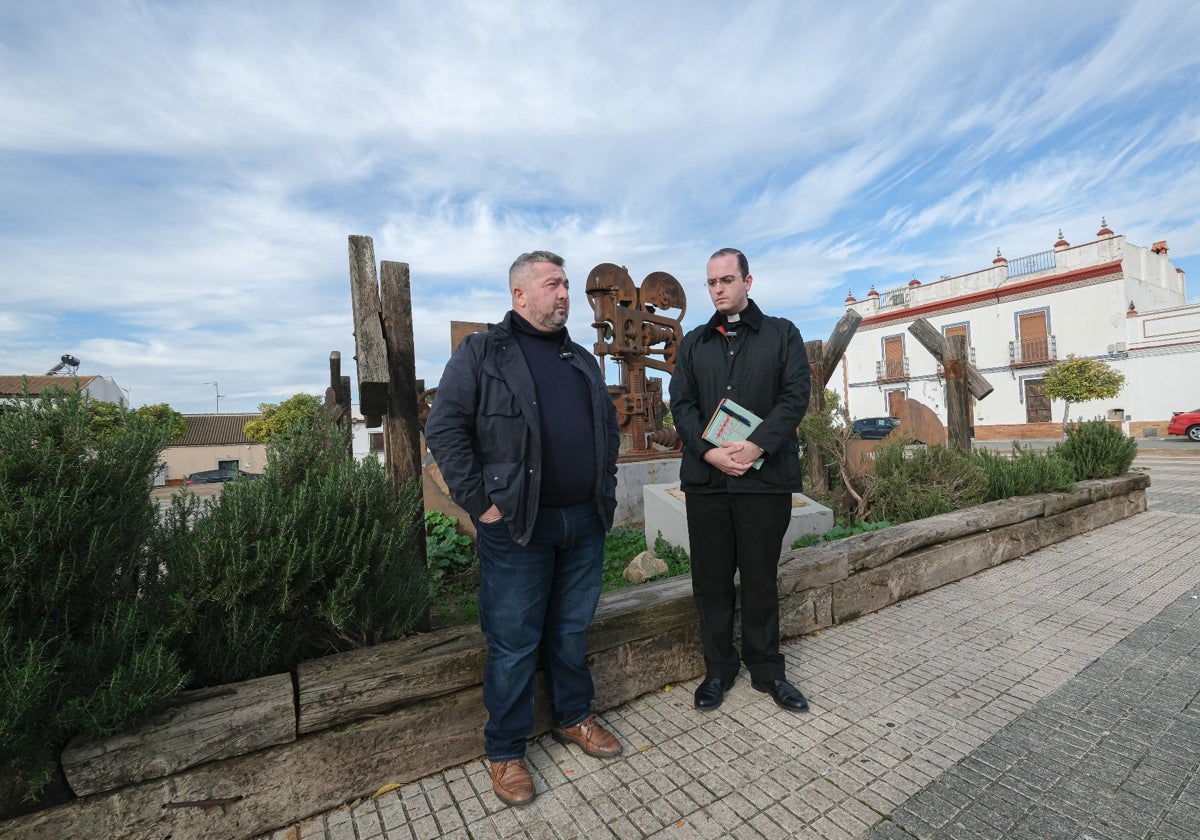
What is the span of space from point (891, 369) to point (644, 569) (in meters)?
33.3

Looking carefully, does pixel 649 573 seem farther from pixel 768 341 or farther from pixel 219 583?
pixel 219 583

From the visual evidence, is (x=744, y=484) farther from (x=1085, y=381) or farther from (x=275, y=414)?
(x=275, y=414)

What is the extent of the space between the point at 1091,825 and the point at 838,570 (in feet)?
6.11

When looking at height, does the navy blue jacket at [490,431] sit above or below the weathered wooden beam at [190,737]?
above

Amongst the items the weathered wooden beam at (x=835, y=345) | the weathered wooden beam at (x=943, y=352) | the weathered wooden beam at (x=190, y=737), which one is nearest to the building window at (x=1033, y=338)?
the weathered wooden beam at (x=943, y=352)

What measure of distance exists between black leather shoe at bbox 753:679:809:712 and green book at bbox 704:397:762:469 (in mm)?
1026

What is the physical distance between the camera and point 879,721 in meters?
2.64

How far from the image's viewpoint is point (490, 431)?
7.29 feet

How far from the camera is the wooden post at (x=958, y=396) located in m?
6.98

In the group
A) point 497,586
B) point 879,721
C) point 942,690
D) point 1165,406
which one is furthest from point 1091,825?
point 1165,406

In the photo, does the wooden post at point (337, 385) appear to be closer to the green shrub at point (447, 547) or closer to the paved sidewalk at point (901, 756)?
the green shrub at point (447, 547)

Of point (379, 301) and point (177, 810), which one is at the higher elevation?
point (379, 301)

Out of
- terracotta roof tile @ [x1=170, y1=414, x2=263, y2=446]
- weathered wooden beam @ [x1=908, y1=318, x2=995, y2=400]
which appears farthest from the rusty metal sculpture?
terracotta roof tile @ [x1=170, y1=414, x2=263, y2=446]

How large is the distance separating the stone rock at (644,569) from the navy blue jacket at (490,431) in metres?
2.31
